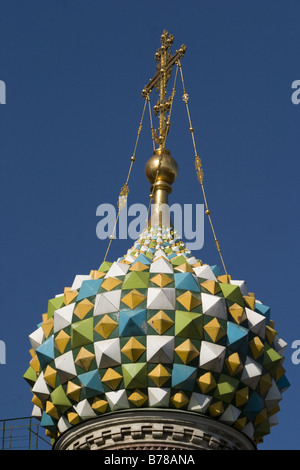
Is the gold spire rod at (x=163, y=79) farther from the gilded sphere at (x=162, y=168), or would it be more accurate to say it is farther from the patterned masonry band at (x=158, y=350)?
the patterned masonry band at (x=158, y=350)

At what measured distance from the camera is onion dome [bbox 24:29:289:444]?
21359mm

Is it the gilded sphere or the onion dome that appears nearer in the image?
the onion dome

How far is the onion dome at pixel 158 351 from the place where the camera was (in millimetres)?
21359

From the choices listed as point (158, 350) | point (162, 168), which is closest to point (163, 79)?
point (162, 168)

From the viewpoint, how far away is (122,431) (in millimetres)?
21484

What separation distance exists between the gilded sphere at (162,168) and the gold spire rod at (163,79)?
76 cm

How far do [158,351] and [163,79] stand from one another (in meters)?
9.07

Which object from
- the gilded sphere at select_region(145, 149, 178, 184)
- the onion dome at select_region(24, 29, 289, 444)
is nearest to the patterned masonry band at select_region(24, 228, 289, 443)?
the onion dome at select_region(24, 29, 289, 444)

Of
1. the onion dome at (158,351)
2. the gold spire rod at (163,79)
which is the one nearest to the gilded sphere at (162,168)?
the gold spire rod at (163,79)

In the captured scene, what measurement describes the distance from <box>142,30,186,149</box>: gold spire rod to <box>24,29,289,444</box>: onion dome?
5.12 metres

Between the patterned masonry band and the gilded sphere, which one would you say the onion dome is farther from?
the gilded sphere

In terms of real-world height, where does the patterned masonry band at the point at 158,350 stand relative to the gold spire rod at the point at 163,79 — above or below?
below
